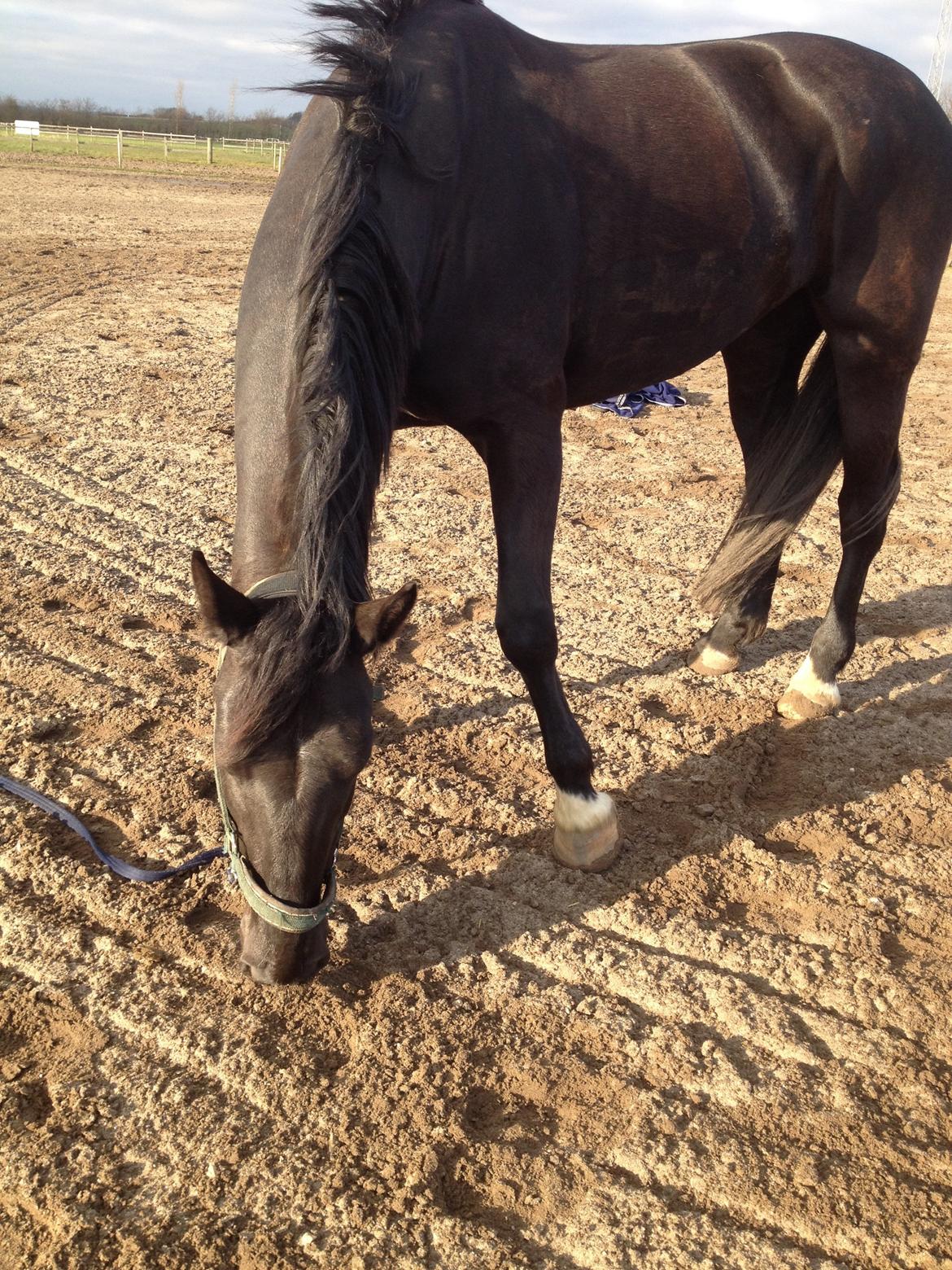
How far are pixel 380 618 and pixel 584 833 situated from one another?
113 centimetres

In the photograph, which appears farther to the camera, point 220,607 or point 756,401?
point 756,401

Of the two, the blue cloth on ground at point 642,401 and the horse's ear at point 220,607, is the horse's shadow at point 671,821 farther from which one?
the blue cloth on ground at point 642,401

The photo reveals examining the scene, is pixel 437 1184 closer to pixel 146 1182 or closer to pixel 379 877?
pixel 146 1182

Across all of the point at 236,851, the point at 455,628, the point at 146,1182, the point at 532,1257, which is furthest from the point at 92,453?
the point at 532,1257

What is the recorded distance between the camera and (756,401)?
3.84 m

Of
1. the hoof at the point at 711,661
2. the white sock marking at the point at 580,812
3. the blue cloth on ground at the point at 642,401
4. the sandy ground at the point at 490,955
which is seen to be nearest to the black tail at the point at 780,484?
the hoof at the point at 711,661

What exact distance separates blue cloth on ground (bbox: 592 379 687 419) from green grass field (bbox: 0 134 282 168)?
2585cm

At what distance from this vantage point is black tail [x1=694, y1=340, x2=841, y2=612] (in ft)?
11.7

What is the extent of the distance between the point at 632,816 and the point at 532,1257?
145cm

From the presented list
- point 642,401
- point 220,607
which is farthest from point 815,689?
point 642,401

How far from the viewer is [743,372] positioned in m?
3.80

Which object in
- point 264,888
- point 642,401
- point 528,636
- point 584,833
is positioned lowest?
point 584,833

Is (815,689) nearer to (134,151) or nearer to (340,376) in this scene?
(340,376)

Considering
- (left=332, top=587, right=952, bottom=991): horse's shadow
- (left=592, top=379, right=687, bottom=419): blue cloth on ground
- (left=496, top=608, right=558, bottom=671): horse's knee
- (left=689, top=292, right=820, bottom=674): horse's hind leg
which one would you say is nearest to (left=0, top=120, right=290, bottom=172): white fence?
(left=592, top=379, right=687, bottom=419): blue cloth on ground
